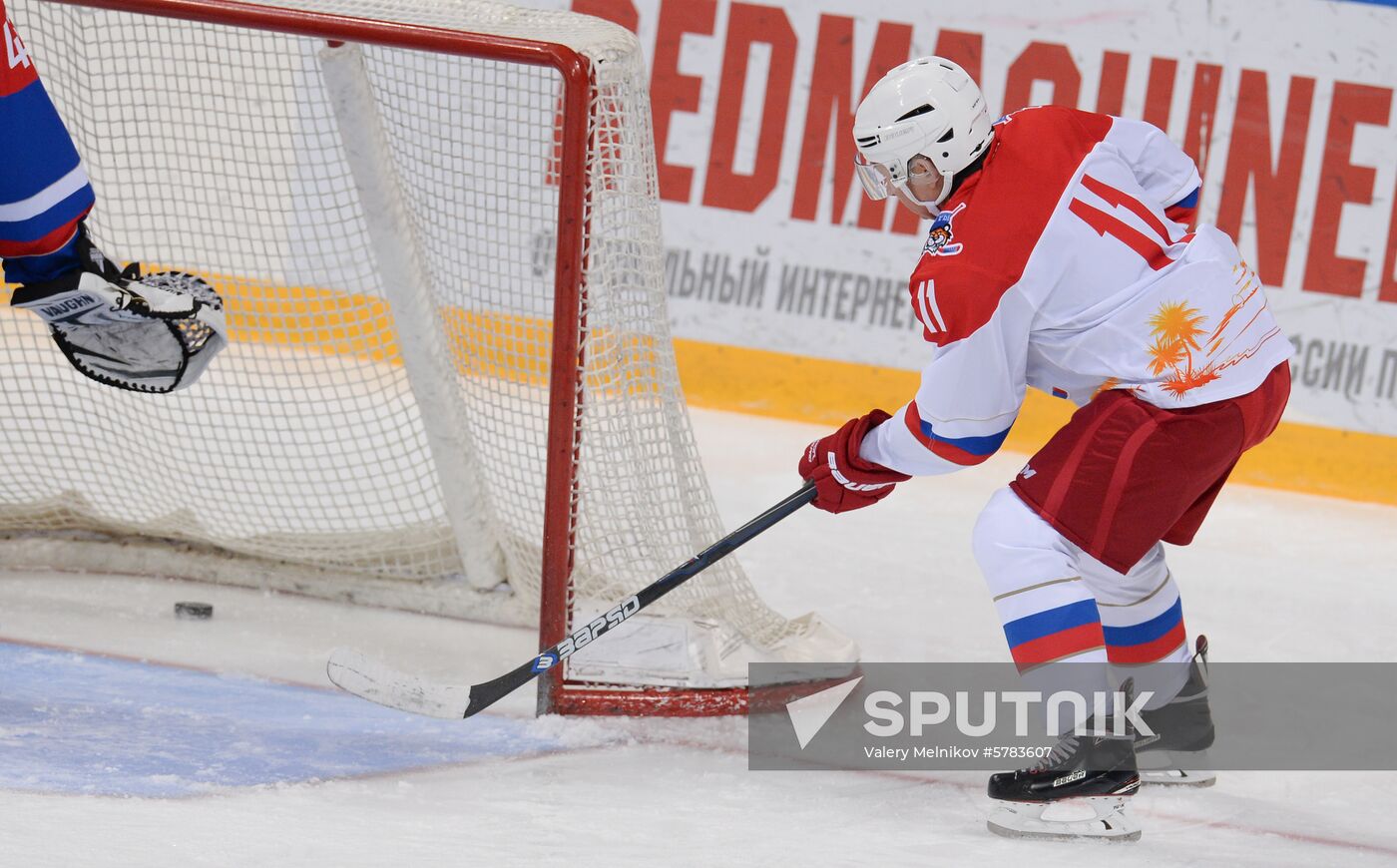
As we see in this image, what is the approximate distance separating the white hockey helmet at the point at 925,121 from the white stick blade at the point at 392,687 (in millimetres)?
1056

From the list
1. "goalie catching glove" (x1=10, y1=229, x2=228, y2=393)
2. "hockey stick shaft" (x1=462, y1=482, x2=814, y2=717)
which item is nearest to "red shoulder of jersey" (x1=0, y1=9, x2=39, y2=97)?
"goalie catching glove" (x1=10, y1=229, x2=228, y2=393)

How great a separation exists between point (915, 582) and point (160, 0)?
1822 mm

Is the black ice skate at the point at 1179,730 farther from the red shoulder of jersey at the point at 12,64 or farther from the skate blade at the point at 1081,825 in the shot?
the red shoulder of jersey at the point at 12,64

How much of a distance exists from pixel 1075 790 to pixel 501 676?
90 centimetres

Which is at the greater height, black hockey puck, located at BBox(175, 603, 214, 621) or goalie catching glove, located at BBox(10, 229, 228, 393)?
goalie catching glove, located at BBox(10, 229, 228, 393)

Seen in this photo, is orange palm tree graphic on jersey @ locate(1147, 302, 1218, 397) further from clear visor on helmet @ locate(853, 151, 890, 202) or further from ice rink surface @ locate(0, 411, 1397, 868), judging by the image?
ice rink surface @ locate(0, 411, 1397, 868)

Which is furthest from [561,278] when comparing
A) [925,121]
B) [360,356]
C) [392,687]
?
[360,356]

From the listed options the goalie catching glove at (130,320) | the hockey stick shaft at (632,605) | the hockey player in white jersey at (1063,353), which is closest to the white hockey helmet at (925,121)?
the hockey player in white jersey at (1063,353)

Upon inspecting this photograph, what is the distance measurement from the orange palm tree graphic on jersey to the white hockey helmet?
0.33 m

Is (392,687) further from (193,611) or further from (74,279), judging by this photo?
(74,279)

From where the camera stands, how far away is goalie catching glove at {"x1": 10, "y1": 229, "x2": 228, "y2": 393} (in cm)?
219

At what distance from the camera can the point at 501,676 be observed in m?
2.43

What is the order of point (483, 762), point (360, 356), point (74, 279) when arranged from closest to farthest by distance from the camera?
point (74, 279) < point (483, 762) < point (360, 356)

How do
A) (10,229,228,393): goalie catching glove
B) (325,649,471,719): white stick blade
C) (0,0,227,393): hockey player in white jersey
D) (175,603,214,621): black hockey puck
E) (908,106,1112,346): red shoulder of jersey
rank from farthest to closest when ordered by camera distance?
(175,603,214,621): black hockey puck < (325,649,471,719): white stick blade < (10,229,228,393): goalie catching glove < (0,0,227,393): hockey player in white jersey < (908,106,1112,346): red shoulder of jersey
